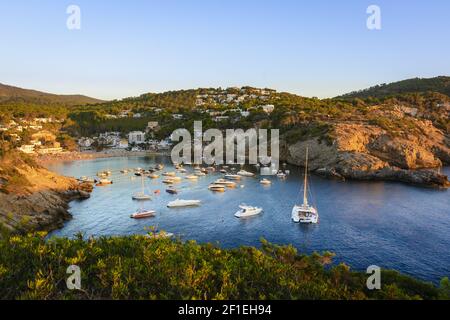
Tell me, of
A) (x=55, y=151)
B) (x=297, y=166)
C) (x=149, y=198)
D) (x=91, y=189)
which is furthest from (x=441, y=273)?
(x=55, y=151)

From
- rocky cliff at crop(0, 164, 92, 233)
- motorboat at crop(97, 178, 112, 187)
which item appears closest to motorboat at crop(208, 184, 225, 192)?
rocky cliff at crop(0, 164, 92, 233)

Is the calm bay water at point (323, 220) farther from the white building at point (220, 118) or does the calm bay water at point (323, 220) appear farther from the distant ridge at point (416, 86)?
the distant ridge at point (416, 86)

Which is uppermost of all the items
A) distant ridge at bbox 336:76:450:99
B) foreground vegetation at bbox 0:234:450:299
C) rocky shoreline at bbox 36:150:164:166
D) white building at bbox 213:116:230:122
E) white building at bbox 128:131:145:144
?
distant ridge at bbox 336:76:450:99

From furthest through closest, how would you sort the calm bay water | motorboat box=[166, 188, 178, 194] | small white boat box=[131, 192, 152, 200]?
motorboat box=[166, 188, 178, 194] < small white boat box=[131, 192, 152, 200] < the calm bay water

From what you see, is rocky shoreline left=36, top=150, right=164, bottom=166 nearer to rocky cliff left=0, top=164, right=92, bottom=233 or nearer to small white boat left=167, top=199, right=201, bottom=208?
rocky cliff left=0, top=164, right=92, bottom=233

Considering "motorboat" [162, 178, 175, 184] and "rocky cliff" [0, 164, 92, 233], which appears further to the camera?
"motorboat" [162, 178, 175, 184]

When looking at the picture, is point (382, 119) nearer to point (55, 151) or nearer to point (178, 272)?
point (178, 272)

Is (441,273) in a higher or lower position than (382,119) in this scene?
lower

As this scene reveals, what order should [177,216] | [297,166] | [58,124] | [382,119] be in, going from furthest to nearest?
[58,124] → [382,119] → [297,166] → [177,216]
